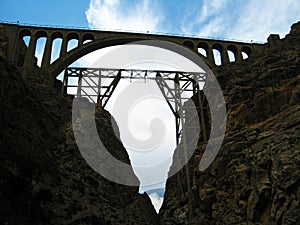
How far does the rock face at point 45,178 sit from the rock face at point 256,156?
3.84 m

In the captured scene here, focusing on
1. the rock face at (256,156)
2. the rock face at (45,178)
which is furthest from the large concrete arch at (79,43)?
the rock face at (45,178)

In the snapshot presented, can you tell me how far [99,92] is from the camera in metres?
23.1

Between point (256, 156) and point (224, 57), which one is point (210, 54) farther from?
point (256, 156)

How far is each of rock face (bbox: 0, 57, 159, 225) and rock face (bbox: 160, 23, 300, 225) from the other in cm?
384

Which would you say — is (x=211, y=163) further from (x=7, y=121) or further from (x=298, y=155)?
(x=7, y=121)

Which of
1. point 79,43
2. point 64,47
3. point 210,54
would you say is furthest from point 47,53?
point 210,54

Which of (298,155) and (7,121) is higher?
(7,121)

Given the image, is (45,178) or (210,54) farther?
(210,54)

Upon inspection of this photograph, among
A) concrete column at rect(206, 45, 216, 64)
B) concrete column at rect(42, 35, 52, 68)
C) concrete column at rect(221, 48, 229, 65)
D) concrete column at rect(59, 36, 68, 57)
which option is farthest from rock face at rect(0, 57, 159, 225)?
concrete column at rect(221, 48, 229, 65)

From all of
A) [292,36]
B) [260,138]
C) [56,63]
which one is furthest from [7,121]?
[292,36]

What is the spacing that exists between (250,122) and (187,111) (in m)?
6.01

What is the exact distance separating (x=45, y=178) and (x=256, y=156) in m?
9.81

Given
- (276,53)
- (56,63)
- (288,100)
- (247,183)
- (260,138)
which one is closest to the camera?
(247,183)

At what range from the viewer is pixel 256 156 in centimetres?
1584
